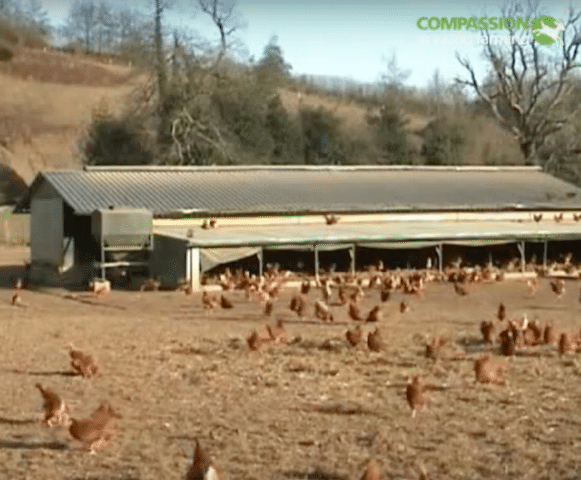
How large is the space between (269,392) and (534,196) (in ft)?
103

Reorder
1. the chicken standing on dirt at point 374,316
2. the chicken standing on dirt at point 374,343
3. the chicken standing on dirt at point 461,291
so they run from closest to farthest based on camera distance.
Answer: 1. the chicken standing on dirt at point 374,343
2. the chicken standing on dirt at point 374,316
3. the chicken standing on dirt at point 461,291

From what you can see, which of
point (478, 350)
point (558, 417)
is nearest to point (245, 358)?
point (478, 350)

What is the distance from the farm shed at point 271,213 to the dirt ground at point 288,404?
11.5 metres

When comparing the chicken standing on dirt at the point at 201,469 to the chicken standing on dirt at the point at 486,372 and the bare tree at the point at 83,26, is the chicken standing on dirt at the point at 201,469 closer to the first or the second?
A: the chicken standing on dirt at the point at 486,372

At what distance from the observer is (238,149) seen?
6084cm

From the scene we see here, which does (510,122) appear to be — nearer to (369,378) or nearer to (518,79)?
(518,79)

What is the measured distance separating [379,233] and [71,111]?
203ft

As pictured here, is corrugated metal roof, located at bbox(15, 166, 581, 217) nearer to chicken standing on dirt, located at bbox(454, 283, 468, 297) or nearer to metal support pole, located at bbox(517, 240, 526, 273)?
metal support pole, located at bbox(517, 240, 526, 273)

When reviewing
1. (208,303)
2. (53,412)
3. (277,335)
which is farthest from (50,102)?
(53,412)

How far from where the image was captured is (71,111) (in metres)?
91.9

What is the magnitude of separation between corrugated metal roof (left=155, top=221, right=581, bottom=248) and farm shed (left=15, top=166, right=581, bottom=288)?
4cm

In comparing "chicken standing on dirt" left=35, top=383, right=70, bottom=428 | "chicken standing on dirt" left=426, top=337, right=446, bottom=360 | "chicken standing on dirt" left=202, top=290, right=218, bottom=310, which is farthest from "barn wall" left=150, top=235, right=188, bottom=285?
"chicken standing on dirt" left=35, top=383, right=70, bottom=428

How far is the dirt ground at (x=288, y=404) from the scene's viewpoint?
31.0 feet

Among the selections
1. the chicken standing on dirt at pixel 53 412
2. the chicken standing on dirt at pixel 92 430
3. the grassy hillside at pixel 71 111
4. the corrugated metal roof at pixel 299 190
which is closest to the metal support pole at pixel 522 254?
the corrugated metal roof at pixel 299 190
